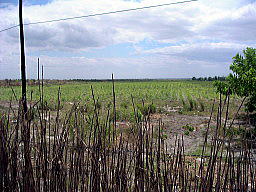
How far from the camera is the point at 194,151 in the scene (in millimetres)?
5941

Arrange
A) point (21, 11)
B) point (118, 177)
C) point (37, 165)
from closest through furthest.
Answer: point (118, 177) → point (37, 165) → point (21, 11)

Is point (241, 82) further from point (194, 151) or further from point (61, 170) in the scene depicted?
point (61, 170)

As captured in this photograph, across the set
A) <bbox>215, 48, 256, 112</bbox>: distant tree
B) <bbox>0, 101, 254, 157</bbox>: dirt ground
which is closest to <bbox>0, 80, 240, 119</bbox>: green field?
<bbox>0, 101, 254, 157</bbox>: dirt ground

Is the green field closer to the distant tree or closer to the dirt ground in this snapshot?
the dirt ground

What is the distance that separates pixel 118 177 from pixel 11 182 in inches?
37.6

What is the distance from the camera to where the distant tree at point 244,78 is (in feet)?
19.4

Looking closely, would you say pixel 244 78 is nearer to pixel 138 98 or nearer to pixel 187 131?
pixel 187 131

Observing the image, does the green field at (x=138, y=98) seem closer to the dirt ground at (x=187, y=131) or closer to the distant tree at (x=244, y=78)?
the dirt ground at (x=187, y=131)

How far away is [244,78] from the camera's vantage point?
19.6 feet

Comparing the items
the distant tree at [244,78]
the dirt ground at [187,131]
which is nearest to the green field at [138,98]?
the dirt ground at [187,131]

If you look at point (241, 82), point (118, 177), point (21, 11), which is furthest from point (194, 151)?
point (21, 11)

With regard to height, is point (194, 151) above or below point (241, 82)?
below

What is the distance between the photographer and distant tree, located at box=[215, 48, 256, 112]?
5.91 metres

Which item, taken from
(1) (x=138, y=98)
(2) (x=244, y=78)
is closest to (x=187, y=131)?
(2) (x=244, y=78)
